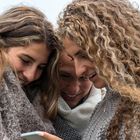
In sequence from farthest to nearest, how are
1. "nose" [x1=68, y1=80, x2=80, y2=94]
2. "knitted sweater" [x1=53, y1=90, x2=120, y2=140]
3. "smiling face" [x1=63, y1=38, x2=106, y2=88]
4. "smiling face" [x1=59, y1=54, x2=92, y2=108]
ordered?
"nose" [x1=68, y1=80, x2=80, y2=94], "smiling face" [x1=59, y1=54, x2=92, y2=108], "smiling face" [x1=63, y1=38, x2=106, y2=88], "knitted sweater" [x1=53, y1=90, x2=120, y2=140]

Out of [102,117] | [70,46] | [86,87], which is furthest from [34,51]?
[102,117]

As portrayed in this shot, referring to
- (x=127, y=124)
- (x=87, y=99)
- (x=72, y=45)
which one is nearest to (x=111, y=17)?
(x=72, y=45)

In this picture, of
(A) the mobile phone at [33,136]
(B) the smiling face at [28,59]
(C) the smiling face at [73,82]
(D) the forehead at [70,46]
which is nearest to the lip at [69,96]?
(C) the smiling face at [73,82]

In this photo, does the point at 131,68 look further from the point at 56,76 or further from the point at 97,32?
the point at 56,76

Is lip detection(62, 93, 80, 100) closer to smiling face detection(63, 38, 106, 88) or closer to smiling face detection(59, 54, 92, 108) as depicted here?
smiling face detection(59, 54, 92, 108)

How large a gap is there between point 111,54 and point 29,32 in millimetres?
466

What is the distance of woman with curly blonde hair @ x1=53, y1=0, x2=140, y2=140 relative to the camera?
163 centimetres

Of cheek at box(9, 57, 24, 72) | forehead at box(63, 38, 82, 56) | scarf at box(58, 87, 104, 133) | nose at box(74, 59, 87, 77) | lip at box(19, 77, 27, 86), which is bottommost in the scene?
scarf at box(58, 87, 104, 133)

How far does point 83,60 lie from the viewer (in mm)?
1818

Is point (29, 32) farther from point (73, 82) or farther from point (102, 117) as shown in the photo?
point (102, 117)

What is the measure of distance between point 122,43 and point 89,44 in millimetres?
113

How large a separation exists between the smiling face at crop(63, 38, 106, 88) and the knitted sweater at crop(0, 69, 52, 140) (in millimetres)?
234

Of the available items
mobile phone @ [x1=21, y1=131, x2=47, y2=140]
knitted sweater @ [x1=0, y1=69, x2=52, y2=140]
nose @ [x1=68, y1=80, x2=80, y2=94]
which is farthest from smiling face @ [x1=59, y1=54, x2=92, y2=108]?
mobile phone @ [x1=21, y1=131, x2=47, y2=140]

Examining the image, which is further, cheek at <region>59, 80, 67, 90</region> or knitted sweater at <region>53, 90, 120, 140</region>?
cheek at <region>59, 80, 67, 90</region>
